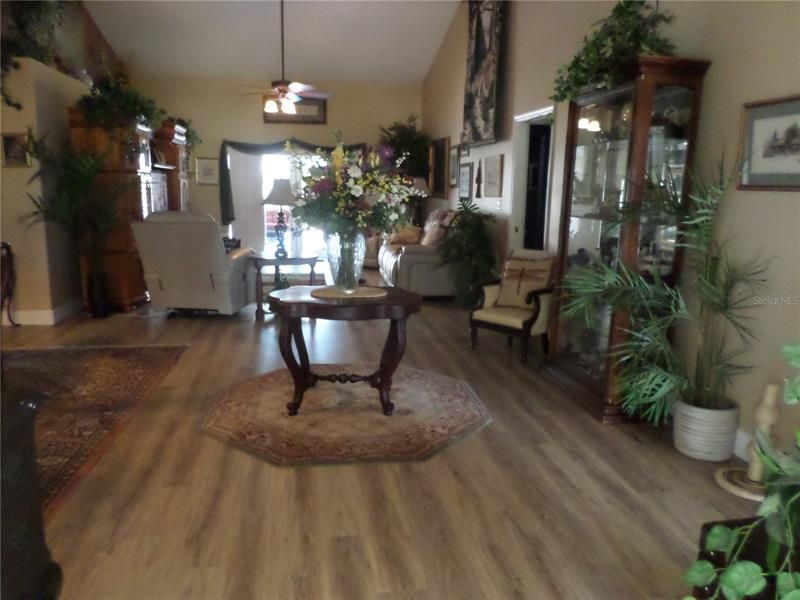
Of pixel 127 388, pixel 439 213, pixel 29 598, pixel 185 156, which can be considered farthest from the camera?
pixel 185 156

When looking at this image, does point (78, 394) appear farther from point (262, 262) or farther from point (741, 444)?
point (741, 444)

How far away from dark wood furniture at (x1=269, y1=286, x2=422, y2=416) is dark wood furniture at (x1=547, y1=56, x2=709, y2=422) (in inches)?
48.4

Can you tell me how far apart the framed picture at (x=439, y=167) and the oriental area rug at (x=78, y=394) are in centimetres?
509

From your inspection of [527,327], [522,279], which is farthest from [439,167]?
[527,327]

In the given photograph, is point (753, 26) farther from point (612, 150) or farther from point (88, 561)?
point (88, 561)

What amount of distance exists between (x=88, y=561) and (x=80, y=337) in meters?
3.57

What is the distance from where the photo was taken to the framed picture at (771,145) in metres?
2.73

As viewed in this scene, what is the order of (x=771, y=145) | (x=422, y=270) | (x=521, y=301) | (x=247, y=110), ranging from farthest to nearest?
(x=247, y=110) → (x=422, y=270) → (x=521, y=301) → (x=771, y=145)

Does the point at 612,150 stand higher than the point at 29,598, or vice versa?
the point at 612,150

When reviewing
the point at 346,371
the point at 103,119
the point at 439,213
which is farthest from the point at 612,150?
the point at 103,119

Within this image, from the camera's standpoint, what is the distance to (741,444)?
3141 mm

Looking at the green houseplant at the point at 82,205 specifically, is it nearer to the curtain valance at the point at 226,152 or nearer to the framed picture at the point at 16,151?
the framed picture at the point at 16,151

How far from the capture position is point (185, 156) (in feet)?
29.9

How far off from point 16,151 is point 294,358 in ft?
12.7
